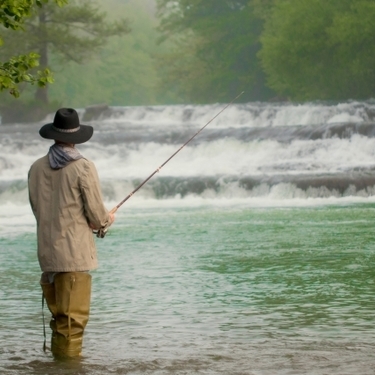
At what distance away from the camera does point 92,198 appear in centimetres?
687

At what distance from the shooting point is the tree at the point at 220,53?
69.9 meters

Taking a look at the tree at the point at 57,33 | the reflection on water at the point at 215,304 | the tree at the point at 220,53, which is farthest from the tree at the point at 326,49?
the reflection on water at the point at 215,304

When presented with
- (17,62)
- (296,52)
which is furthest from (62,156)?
(296,52)

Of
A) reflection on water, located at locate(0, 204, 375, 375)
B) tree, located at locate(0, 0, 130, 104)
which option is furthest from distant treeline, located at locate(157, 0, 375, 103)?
reflection on water, located at locate(0, 204, 375, 375)

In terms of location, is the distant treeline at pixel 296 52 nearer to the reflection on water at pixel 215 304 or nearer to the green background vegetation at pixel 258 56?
the green background vegetation at pixel 258 56

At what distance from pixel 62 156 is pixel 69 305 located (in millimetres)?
839

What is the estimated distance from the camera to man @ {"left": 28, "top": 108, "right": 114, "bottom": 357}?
6910mm

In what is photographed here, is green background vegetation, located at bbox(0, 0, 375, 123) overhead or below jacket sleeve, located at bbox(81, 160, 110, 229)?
overhead

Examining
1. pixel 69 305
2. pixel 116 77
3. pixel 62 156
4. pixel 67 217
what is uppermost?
pixel 116 77

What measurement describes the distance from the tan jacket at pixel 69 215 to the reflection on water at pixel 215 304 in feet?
2.16

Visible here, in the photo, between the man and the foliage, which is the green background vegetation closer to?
the foliage

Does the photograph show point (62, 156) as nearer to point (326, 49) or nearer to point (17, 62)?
point (17, 62)

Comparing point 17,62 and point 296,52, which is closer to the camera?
point 17,62

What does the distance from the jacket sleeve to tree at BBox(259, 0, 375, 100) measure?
49.9 m
